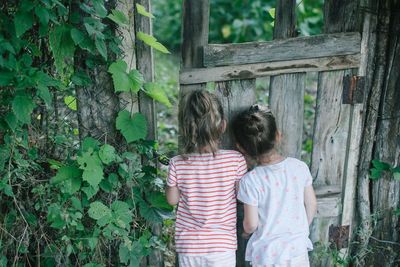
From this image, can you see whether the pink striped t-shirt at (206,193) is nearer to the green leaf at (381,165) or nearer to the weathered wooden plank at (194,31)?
the weathered wooden plank at (194,31)

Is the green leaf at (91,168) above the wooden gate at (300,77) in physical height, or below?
below

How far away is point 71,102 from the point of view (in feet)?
10.3

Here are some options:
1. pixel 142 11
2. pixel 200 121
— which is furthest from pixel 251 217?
pixel 142 11

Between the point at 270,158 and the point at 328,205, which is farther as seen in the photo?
the point at 328,205

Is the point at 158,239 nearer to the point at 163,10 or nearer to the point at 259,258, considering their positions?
the point at 259,258

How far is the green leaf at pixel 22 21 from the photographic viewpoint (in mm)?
2623

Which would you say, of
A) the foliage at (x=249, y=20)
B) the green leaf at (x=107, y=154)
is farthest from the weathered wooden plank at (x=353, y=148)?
the foliage at (x=249, y=20)

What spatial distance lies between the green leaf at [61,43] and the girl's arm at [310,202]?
5.16 ft

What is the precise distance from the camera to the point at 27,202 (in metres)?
3.15

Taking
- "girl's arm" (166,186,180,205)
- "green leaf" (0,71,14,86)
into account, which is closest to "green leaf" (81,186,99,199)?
"girl's arm" (166,186,180,205)

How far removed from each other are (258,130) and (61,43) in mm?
1194

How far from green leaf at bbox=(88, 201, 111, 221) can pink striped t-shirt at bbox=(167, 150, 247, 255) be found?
408 millimetres

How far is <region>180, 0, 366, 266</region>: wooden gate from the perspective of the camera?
304 centimetres

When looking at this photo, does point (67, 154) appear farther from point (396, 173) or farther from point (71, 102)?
point (396, 173)
